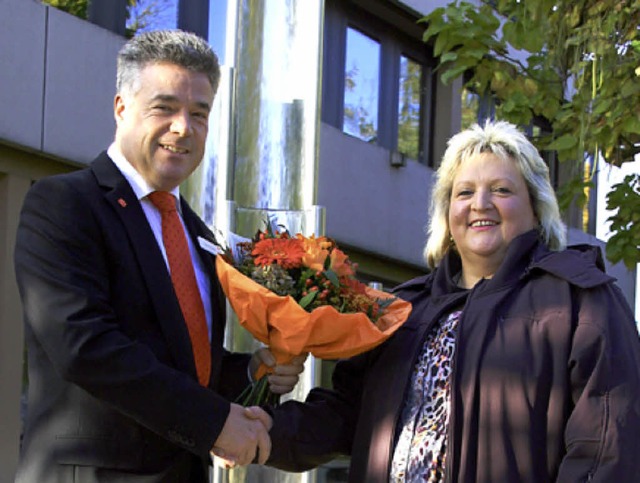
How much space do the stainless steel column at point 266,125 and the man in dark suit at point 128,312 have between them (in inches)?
50.5

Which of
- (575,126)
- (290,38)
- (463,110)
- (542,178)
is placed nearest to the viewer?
(542,178)

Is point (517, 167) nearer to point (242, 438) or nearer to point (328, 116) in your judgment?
point (242, 438)

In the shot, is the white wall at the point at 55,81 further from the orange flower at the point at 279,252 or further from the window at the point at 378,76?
the orange flower at the point at 279,252

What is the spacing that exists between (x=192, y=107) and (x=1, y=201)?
551cm

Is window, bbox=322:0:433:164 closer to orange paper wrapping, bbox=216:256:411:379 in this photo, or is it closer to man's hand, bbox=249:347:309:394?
man's hand, bbox=249:347:309:394

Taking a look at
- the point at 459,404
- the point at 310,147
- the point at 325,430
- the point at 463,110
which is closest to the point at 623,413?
the point at 459,404

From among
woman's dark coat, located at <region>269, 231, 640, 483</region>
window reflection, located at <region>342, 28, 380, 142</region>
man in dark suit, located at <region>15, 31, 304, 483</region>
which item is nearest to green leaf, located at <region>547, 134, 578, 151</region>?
woman's dark coat, located at <region>269, 231, 640, 483</region>

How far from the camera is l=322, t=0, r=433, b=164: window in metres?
13.1

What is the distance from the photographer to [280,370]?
3934mm

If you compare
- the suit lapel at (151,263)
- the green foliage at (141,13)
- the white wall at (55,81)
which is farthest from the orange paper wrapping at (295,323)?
the green foliage at (141,13)

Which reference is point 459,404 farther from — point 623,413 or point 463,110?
point 463,110

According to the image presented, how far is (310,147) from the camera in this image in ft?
16.9

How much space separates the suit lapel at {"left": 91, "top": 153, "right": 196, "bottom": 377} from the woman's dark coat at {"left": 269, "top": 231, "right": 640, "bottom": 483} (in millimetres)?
554

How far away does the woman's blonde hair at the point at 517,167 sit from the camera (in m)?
3.99
